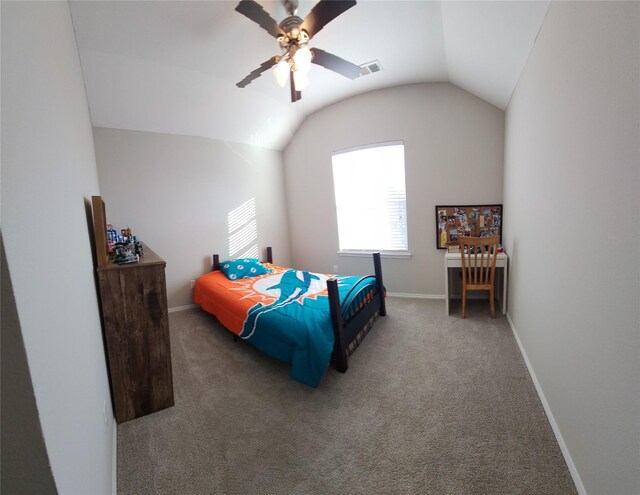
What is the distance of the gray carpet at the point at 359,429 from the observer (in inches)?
58.2

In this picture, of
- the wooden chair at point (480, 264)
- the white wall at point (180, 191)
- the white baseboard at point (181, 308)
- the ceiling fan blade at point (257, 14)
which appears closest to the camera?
the ceiling fan blade at point (257, 14)

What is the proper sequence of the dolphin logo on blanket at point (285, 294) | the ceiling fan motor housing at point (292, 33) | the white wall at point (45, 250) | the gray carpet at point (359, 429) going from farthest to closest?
the dolphin logo on blanket at point (285, 294) < the ceiling fan motor housing at point (292, 33) < the gray carpet at point (359, 429) < the white wall at point (45, 250)

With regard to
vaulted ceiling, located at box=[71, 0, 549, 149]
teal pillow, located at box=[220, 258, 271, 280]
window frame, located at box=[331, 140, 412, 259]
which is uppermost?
vaulted ceiling, located at box=[71, 0, 549, 149]

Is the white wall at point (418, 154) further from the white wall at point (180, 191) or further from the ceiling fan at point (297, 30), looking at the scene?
the ceiling fan at point (297, 30)

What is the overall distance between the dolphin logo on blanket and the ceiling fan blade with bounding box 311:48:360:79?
2.09m

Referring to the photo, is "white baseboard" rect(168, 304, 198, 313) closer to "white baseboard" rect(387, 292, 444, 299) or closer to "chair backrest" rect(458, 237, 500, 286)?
"white baseboard" rect(387, 292, 444, 299)

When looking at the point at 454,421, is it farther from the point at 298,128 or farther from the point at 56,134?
the point at 298,128

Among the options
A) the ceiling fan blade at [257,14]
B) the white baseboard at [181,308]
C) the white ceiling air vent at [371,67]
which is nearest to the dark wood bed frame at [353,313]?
the ceiling fan blade at [257,14]

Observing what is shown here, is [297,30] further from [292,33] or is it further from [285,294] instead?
[285,294]

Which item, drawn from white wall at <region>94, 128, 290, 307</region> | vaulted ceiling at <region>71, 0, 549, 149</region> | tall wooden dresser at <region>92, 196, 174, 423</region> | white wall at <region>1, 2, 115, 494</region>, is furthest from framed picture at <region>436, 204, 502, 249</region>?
white wall at <region>1, 2, 115, 494</region>

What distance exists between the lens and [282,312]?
254cm

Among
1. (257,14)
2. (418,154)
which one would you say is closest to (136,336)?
(257,14)

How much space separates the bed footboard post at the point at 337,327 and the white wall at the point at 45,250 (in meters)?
1.50

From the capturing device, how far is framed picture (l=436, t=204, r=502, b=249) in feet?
11.7
